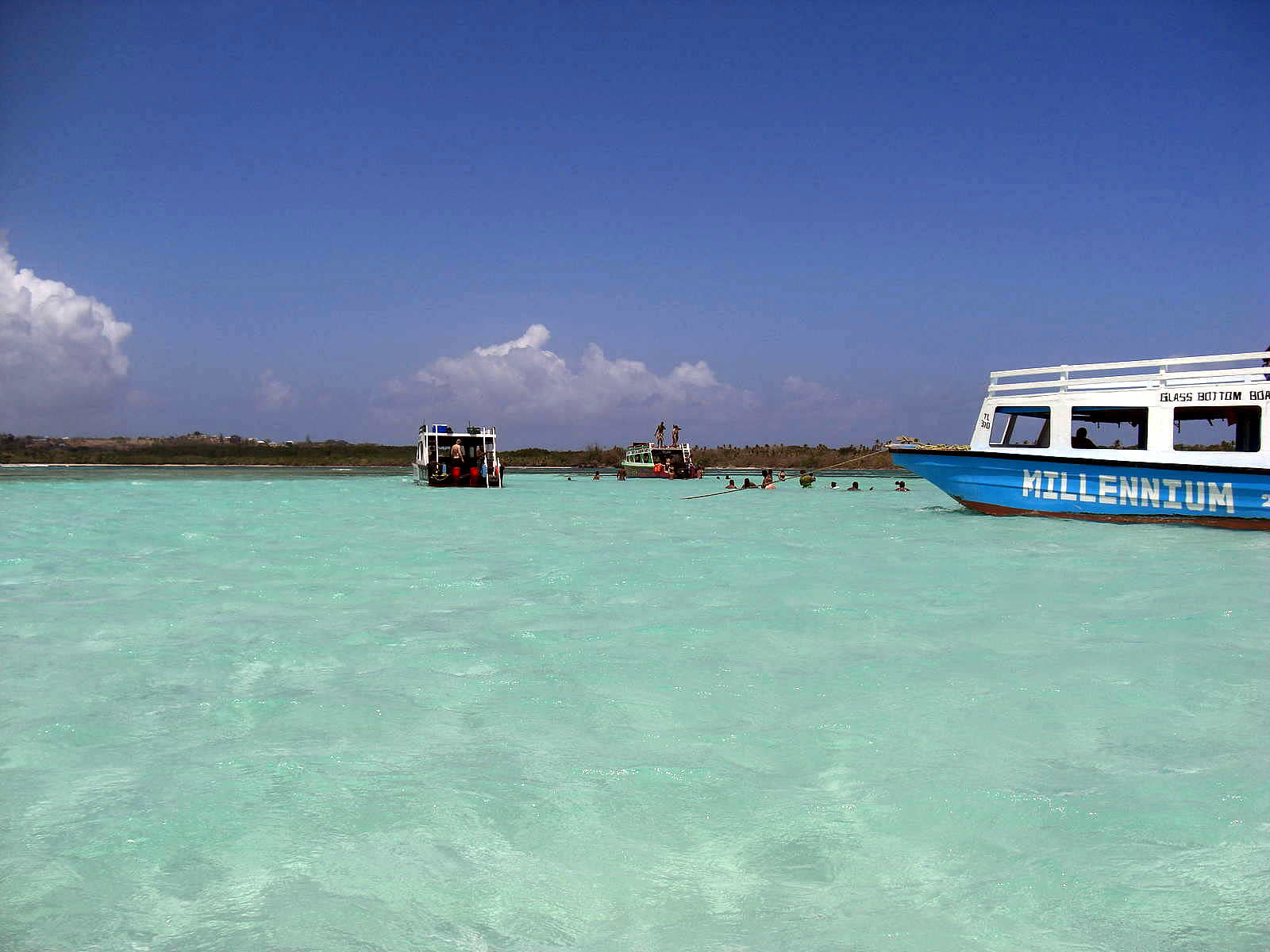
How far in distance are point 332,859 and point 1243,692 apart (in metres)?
7.96

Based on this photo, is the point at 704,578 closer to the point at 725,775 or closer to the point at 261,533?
the point at 725,775

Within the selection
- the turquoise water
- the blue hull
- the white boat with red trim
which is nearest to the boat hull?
the white boat with red trim

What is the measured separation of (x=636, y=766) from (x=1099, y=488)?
21.4 meters

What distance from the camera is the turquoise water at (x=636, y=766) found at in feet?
13.3

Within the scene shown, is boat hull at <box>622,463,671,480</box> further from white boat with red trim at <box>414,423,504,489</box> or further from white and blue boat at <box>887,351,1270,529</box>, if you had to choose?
white and blue boat at <box>887,351,1270,529</box>

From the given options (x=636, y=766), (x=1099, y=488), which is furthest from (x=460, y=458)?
(x=636, y=766)

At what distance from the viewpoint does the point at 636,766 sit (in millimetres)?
6012

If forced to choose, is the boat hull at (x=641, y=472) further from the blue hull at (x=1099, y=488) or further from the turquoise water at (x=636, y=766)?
the turquoise water at (x=636, y=766)

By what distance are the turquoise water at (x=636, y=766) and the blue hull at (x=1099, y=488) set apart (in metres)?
8.72

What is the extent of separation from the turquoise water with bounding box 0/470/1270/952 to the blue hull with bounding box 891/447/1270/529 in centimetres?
872

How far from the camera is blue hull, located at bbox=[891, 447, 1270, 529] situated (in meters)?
21.4

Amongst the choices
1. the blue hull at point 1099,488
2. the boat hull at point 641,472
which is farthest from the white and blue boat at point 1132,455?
the boat hull at point 641,472

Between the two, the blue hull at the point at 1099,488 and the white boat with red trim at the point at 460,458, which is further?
the white boat with red trim at the point at 460,458

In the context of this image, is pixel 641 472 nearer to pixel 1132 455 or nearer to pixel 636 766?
pixel 1132 455
